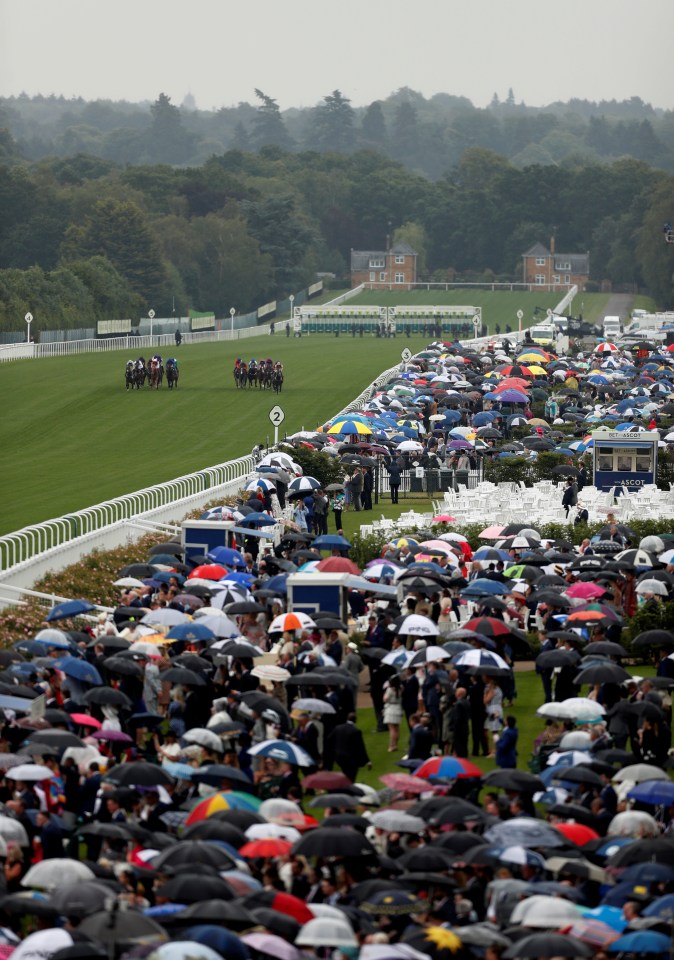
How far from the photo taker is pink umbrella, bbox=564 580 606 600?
67.4 feet

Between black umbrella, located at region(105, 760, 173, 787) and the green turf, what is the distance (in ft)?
58.2

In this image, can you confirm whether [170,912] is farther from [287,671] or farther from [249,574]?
[249,574]

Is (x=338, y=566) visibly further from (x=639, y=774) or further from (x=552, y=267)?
(x=552, y=267)

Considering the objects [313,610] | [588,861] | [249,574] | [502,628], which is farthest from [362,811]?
[249,574]

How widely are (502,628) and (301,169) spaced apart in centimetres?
12867

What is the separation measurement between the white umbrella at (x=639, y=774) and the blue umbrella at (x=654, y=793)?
1.50 ft

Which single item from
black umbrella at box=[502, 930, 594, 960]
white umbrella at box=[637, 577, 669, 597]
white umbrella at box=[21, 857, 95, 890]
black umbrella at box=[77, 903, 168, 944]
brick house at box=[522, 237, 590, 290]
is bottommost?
white umbrella at box=[637, 577, 669, 597]

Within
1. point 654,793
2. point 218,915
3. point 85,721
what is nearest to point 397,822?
point 654,793

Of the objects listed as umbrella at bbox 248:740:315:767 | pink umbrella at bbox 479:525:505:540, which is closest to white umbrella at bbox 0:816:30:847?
umbrella at bbox 248:740:315:767

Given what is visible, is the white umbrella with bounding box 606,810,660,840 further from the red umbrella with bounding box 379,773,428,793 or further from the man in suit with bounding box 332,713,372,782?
the man in suit with bounding box 332,713,372,782

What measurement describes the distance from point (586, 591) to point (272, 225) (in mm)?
100882

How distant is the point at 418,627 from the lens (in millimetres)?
18328

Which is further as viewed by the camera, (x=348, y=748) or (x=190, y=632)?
(x=190, y=632)

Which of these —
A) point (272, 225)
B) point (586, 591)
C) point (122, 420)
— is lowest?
point (122, 420)
